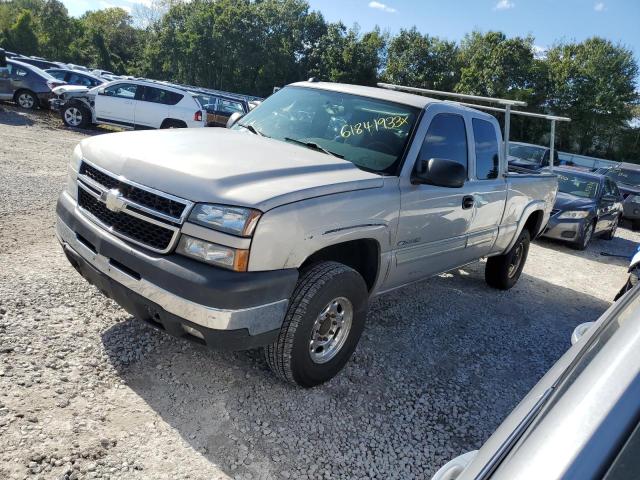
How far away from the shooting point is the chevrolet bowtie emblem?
9.73 feet

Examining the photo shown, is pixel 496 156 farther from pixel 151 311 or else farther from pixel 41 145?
pixel 41 145

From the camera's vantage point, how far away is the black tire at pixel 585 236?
9.77 metres

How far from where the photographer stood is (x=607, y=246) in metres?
11.5

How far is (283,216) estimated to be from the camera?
2748 mm

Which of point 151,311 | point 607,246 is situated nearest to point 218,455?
point 151,311

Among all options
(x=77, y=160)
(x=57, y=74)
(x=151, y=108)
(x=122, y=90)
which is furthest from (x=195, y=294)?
(x=57, y=74)

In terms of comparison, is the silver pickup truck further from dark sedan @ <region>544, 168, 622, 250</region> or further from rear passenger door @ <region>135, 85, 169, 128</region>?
rear passenger door @ <region>135, 85, 169, 128</region>

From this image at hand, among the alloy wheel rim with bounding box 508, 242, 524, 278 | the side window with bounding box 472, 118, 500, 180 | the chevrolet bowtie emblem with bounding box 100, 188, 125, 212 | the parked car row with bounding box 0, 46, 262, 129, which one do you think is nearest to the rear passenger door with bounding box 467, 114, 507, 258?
the side window with bounding box 472, 118, 500, 180

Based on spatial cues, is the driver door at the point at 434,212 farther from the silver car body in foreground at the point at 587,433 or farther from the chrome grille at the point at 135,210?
the silver car body in foreground at the point at 587,433

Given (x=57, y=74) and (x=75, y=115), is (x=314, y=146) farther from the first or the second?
(x=57, y=74)

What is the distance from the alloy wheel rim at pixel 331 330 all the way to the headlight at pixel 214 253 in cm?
77

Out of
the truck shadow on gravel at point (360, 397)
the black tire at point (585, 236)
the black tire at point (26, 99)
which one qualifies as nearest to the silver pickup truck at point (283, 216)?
the truck shadow on gravel at point (360, 397)

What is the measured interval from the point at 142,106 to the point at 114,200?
1320cm

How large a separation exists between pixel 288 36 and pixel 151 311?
47.1 m
